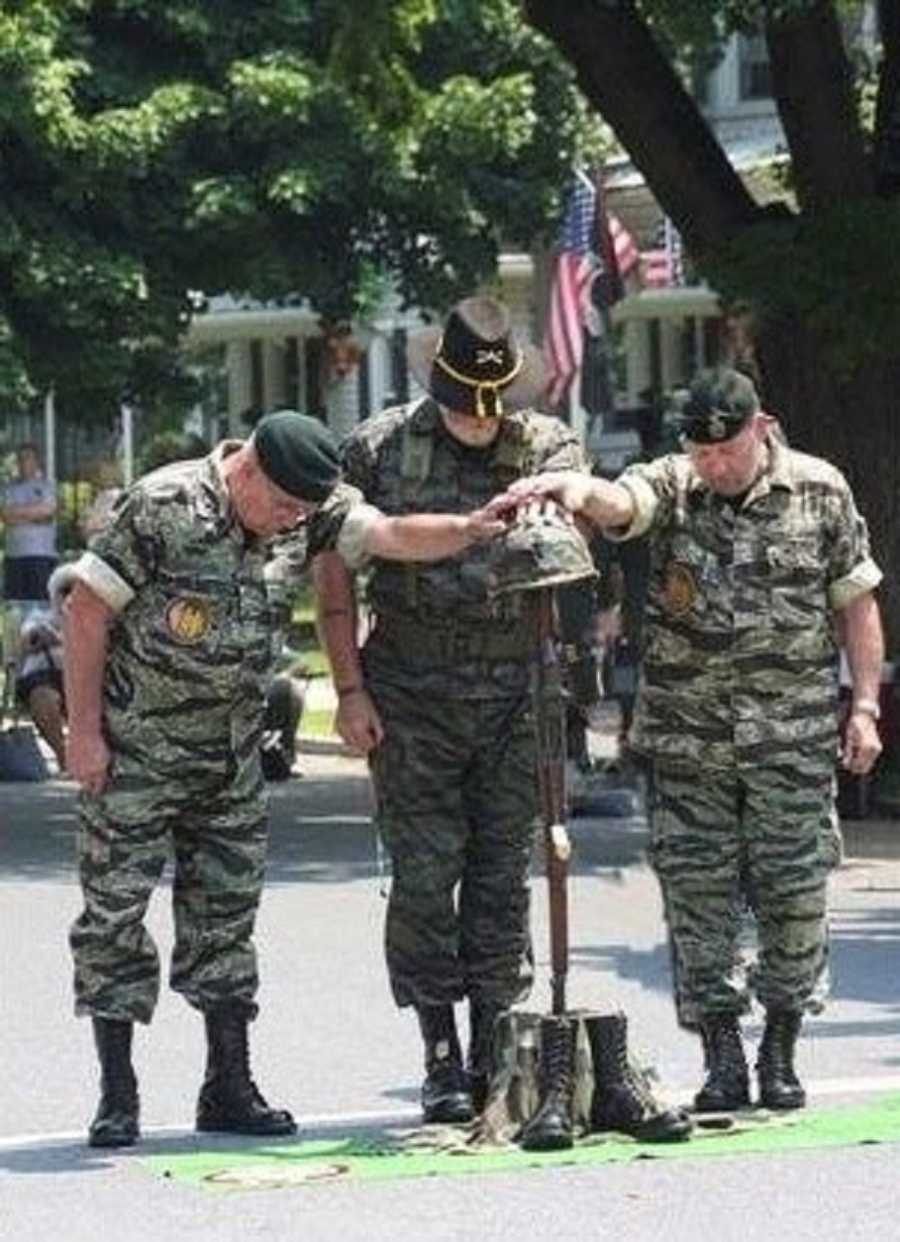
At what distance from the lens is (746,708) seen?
365 inches

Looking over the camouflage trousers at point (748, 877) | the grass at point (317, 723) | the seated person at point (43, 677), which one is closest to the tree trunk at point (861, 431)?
the seated person at point (43, 677)

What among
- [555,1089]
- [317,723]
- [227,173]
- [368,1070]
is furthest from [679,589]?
[227,173]

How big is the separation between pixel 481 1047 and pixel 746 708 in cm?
106

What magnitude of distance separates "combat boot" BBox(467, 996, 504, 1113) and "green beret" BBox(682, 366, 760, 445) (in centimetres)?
148

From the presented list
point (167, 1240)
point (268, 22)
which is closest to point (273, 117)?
point (268, 22)

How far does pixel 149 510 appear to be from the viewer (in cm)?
901

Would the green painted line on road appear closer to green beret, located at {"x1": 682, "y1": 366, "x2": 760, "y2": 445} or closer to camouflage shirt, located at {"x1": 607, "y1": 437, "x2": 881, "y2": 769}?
camouflage shirt, located at {"x1": 607, "y1": 437, "x2": 881, "y2": 769}

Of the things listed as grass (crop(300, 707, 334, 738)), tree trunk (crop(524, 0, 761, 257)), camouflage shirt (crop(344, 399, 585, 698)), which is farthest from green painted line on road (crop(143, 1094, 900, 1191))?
grass (crop(300, 707, 334, 738))

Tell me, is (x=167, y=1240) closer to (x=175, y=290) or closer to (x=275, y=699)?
(x=275, y=699)

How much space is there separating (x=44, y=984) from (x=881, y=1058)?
10.8ft

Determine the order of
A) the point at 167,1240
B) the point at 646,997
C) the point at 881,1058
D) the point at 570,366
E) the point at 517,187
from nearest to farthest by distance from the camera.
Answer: the point at 167,1240, the point at 881,1058, the point at 646,997, the point at 570,366, the point at 517,187

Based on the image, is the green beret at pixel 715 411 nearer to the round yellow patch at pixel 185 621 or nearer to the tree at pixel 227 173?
the round yellow patch at pixel 185 621

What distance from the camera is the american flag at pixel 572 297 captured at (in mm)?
28766

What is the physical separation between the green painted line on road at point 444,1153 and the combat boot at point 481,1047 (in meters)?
0.20
